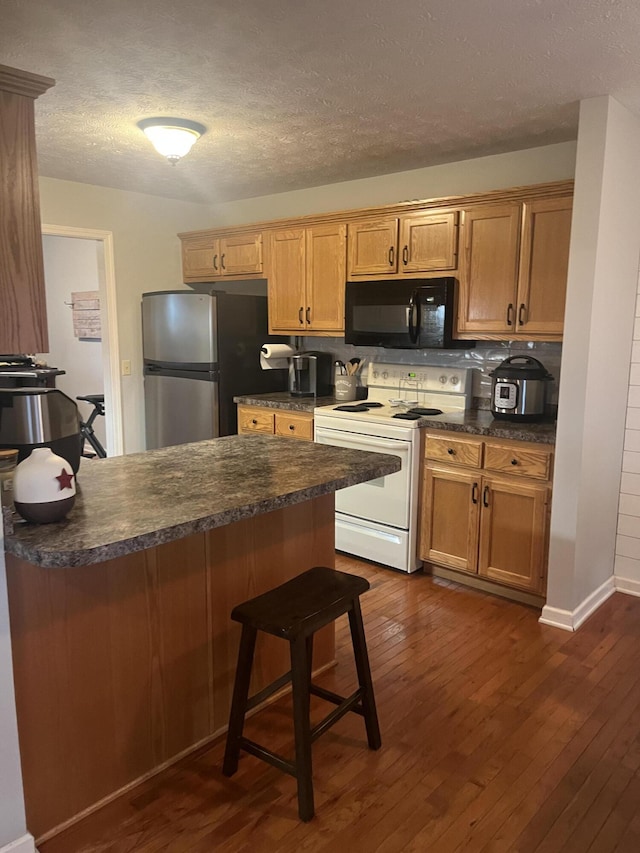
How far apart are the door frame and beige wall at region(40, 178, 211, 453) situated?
38mm

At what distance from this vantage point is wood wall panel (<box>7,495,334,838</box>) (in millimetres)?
1703

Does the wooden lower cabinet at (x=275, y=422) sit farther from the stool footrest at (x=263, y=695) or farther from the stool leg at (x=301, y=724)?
the stool leg at (x=301, y=724)

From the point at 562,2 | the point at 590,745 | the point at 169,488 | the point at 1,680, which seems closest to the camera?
the point at 1,680

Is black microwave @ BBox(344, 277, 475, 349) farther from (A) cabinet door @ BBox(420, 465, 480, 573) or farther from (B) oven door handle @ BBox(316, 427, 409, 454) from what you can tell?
(A) cabinet door @ BBox(420, 465, 480, 573)

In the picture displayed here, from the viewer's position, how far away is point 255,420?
4.28m

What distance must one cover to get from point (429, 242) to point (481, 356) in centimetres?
76

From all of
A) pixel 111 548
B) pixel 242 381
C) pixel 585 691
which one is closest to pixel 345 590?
pixel 111 548

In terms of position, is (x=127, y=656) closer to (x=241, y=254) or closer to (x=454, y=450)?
(x=454, y=450)

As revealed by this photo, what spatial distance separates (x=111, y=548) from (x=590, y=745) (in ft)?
5.87

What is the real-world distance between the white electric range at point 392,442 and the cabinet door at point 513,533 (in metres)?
0.43

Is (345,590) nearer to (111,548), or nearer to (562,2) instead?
(111,548)

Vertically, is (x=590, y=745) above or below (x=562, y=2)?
below

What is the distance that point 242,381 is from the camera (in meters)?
4.46

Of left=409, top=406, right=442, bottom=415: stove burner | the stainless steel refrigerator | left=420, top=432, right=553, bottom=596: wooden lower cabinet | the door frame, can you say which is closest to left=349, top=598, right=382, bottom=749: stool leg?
left=420, top=432, right=553, bottom=596: wooden lower cabinet
